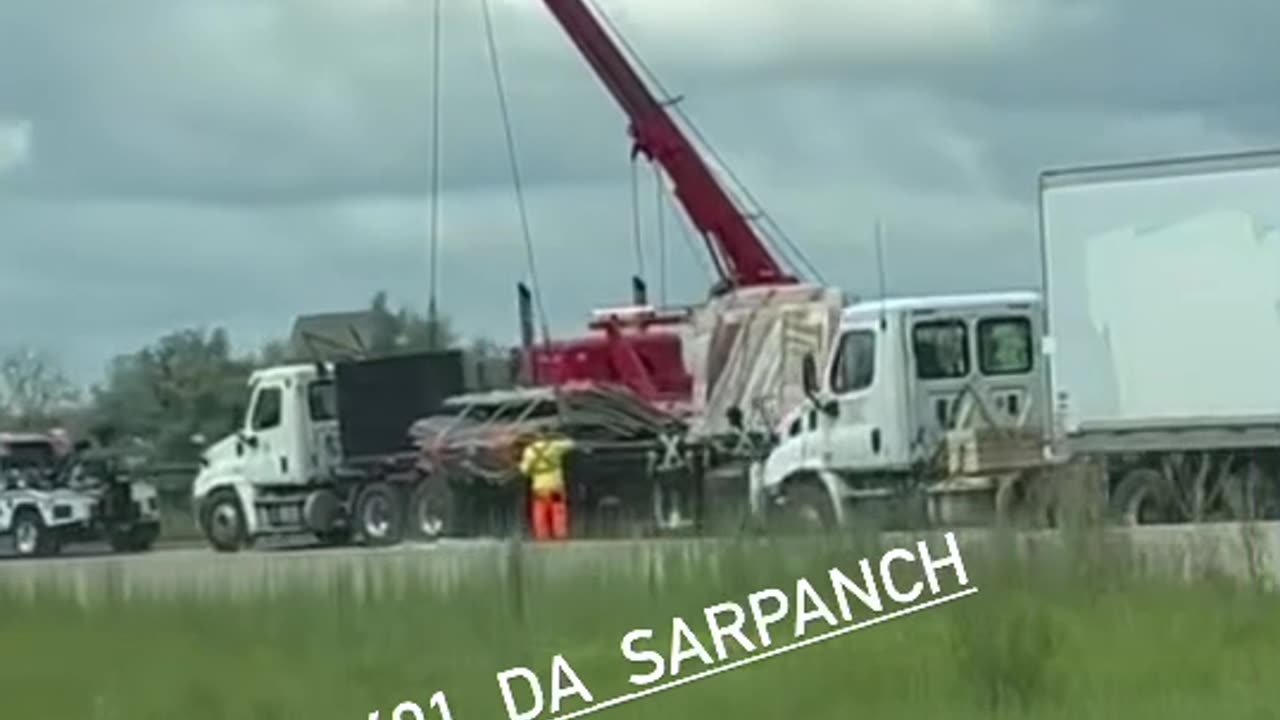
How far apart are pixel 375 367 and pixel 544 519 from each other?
8.24 meters

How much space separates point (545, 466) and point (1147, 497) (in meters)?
11.5

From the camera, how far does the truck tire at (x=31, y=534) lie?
4781 centimetres

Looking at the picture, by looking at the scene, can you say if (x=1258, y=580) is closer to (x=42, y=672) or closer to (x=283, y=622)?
(x=283, y=622)

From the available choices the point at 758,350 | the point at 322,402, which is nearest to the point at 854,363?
the point at 758,350

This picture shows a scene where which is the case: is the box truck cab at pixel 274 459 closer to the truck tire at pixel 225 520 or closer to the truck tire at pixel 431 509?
the truck tire at pixel 225 520

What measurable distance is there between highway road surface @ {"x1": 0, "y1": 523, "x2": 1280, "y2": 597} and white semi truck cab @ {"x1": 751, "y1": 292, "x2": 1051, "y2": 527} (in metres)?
13.4

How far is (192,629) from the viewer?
18078 millimetres

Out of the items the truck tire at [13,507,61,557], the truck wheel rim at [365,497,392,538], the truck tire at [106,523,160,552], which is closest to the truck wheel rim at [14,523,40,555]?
the truck tire at [13,507,61,557]

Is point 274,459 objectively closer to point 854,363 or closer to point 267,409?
point 267,409

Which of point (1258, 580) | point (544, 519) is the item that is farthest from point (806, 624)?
point (544, 519)

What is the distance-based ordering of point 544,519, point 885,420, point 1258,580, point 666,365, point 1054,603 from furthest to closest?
point 666,365 → point 544,519 → point 885,420 → point 1258,580 → point 1054,603

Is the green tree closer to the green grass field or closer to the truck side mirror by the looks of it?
the truck side mirror

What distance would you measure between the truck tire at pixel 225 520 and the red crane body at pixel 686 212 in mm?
5310

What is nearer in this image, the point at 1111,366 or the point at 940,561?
the point at 940,561
